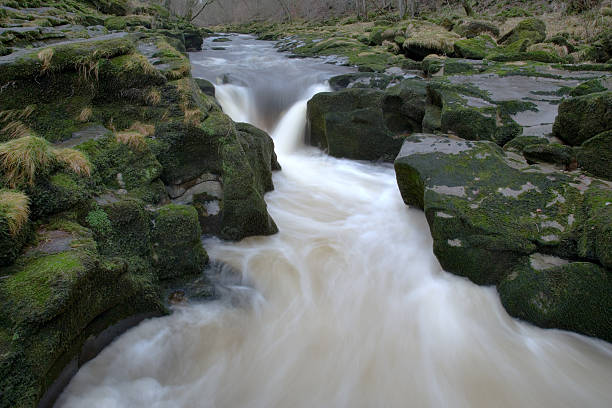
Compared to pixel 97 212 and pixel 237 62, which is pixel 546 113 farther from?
pixel 237 62

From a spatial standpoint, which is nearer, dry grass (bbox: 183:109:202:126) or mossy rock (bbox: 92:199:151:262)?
mossy rock (bbox: 92:199:151:262)

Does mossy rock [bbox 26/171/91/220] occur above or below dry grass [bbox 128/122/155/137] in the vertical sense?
below

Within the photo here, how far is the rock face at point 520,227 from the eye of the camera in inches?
126

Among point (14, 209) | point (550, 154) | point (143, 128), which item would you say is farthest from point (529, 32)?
point (14, 209)

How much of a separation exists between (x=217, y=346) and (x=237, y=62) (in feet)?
53.3

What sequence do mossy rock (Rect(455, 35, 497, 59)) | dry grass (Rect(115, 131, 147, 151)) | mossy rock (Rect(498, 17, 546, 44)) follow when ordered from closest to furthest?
dry grass (Rect(115, 131, 147, 151)) → mossy rock (Rect(455, 35, 497, 59)) → mossy rock (Rect(498, 17, 546, 44))

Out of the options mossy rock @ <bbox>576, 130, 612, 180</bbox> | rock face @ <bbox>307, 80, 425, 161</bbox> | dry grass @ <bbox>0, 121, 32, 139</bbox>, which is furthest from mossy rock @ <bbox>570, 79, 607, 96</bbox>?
dry grass @ <bbox>0, 121, 32, 139</bbox>

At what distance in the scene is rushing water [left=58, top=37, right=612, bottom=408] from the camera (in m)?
2.82

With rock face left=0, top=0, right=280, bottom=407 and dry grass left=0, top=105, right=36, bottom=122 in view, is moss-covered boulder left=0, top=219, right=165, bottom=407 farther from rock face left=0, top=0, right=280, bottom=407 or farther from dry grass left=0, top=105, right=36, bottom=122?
dry grass left=0, top=105, right=36, bottom=122

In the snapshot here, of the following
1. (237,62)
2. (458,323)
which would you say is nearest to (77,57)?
(458,323)

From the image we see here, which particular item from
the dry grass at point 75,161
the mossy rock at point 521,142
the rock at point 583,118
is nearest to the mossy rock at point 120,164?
the dry grass at point 75,161

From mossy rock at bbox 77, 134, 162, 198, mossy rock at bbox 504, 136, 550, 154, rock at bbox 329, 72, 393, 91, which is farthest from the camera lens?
rock at bbox 329, 72, 393, 91

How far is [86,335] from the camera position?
2.58 m

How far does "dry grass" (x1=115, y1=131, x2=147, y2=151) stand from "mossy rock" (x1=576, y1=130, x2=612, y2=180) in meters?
5.60
